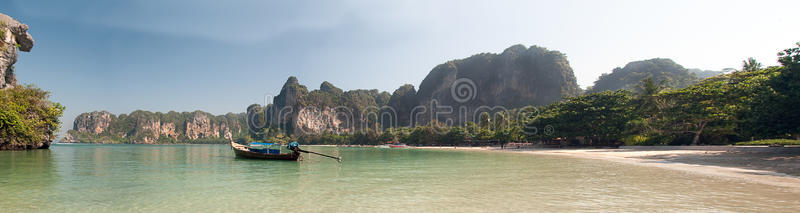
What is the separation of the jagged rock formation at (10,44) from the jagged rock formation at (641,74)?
164m

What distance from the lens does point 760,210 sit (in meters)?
8.07

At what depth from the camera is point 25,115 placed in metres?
42.4

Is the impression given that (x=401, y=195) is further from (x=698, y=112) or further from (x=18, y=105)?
(x=18, y=105)

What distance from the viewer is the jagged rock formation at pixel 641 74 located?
13662 centimetres

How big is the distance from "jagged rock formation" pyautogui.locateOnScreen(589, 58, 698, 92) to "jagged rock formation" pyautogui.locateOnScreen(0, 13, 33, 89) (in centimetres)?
16399

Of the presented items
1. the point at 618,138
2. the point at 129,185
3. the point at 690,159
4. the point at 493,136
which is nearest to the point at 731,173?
the point at 690,159

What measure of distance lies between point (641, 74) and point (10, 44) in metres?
176

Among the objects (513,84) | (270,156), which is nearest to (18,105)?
(270,156)

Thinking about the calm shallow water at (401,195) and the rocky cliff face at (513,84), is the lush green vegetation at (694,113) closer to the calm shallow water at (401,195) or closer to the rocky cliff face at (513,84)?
the calm shallow water at (401,195)

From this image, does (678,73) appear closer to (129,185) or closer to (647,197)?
(647,197)

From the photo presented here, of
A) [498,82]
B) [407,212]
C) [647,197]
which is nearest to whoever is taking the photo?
[407,212]

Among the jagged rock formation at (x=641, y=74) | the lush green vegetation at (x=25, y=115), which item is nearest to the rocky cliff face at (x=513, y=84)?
the jagged rock formation at (x=641, y=74)

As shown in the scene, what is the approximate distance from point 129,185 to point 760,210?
65.6 feet

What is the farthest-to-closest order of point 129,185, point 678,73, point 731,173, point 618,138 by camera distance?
point 678,73 → point 618,138 → point 731,173 → point 129,185
